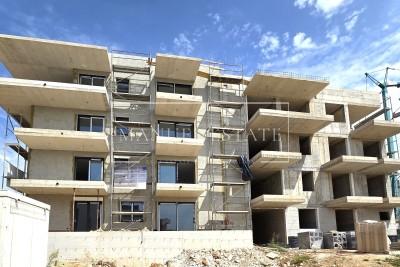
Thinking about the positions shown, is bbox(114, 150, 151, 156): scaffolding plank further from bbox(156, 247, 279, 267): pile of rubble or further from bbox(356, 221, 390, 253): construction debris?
bbox(356, 221, 390, 253): construction debris

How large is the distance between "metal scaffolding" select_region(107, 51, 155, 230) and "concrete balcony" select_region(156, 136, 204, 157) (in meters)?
1.32

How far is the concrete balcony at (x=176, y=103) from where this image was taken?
2898 centimetres

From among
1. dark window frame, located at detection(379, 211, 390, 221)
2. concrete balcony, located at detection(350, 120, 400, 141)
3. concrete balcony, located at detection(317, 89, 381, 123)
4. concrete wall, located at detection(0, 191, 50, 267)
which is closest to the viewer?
concrete wall, located at detection(0, 191, 50, 267)

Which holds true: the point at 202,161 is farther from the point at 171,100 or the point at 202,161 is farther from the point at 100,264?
the point at 100,264

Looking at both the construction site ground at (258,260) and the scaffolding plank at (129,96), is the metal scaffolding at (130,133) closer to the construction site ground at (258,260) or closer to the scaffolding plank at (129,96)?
the scaffolding plank at (129,96)

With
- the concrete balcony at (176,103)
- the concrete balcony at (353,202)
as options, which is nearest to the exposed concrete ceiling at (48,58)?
the concrete balcony at (176,103)

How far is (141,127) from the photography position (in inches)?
1185

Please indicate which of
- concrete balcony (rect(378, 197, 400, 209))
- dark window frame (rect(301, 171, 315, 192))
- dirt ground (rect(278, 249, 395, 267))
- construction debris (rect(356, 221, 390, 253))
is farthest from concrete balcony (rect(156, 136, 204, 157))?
concrete balcony (rect(378, 197, 400, 209))

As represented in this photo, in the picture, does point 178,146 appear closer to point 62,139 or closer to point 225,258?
point 62,139

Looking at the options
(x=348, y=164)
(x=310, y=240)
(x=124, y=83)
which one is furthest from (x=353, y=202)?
(x=124, y=83)

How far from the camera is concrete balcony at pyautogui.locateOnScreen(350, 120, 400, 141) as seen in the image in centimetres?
3425

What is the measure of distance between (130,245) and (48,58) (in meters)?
13.9

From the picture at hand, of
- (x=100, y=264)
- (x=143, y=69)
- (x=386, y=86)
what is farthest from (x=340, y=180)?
(x=386, y=86)

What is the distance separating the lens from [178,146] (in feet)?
93.2
